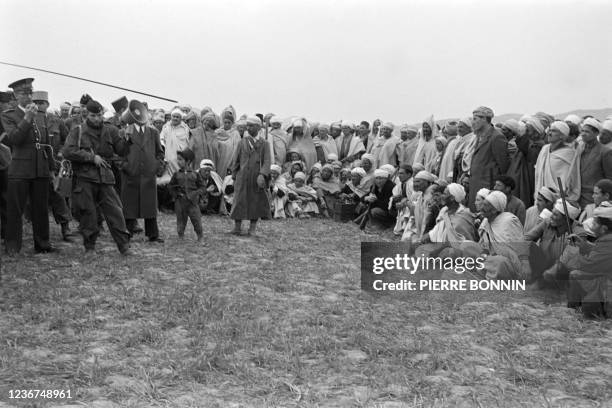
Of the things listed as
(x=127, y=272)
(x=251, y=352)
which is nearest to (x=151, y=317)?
(x=251, y=352)

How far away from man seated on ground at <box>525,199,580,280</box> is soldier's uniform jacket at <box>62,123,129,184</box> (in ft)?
14.6

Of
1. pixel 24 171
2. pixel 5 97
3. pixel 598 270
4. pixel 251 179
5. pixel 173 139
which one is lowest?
pixel 598 270

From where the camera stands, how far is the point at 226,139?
48.8 feet

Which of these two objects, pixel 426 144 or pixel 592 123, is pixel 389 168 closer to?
pixel 426 144

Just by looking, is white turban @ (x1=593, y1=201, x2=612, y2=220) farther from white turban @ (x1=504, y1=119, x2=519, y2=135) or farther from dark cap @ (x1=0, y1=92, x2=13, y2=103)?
dark cap @ (x1=0, y1=92, x2=13, y2=103)

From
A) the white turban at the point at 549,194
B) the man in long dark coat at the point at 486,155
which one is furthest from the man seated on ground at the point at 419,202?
the white turban at the point at 549,194

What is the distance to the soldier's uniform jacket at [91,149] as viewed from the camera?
8.14 m

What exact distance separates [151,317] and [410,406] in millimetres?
2552

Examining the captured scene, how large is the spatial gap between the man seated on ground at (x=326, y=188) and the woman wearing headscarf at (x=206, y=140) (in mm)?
1979

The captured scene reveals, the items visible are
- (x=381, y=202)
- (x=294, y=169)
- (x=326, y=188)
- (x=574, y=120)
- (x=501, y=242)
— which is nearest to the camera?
(x=501, y=242)

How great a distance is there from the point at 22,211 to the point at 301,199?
6.25m

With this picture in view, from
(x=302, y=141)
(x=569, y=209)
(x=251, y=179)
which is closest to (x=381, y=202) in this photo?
(x=251, y=179)

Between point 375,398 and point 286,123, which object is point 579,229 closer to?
point 375,398

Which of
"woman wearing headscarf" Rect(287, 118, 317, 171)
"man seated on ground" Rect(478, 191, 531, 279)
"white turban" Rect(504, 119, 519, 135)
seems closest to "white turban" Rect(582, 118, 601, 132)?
"man seated on ground" Rect(478, 191, 531, 279)
